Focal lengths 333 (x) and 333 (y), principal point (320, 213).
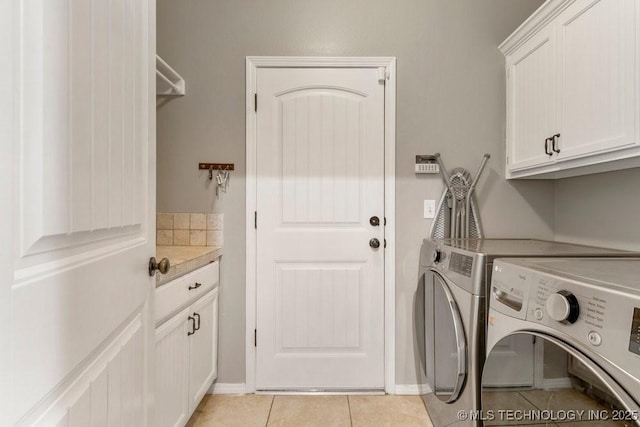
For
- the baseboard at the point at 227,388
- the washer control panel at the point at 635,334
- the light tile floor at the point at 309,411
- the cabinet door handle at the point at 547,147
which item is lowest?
the light tile floor at the point at 309,411

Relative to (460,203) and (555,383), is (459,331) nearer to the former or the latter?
(555,383)

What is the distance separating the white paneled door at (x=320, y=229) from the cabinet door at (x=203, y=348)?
0.27 meters

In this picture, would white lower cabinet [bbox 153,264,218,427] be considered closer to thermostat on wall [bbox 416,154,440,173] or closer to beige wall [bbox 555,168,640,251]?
thermostat on wall [bbox 416,154,440,173]

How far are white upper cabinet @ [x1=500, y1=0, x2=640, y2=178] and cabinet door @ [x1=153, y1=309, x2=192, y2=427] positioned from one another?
1.92 metres

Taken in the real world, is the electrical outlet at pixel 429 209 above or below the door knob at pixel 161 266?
above

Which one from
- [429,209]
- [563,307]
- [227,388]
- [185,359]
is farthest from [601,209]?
[227,388]

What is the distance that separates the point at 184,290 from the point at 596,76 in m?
1.97

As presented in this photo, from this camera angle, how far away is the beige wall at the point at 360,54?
2.05 metres

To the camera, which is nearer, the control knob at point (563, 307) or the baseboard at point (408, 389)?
the control knob at point (563, 307)

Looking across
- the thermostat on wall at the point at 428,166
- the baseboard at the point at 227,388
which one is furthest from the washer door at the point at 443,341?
the baseboard at the point at 227,388

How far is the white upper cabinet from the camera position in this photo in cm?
125

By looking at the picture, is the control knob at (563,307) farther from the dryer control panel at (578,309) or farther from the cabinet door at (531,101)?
the cabinet door at (531,101)

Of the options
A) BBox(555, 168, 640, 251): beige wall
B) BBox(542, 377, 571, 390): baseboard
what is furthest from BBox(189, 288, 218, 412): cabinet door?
BBox(555, 168, 640, 251): beige wall

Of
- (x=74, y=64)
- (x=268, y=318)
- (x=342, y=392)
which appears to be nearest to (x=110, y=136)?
(x=74, y=64)
